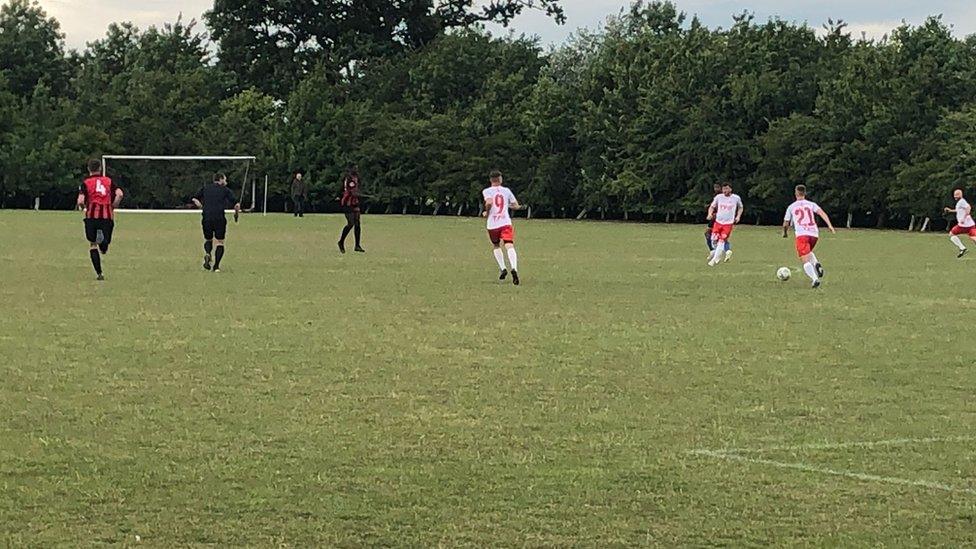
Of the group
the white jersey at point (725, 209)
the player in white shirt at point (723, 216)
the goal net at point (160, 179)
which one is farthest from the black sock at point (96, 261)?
the goal net at point (160, 179)

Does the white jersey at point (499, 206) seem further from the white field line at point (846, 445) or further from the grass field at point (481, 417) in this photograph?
the white field line at point (846, 445)

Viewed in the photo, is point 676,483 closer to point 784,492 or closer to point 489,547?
point 784,492

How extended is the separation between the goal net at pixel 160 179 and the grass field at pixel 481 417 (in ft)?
150

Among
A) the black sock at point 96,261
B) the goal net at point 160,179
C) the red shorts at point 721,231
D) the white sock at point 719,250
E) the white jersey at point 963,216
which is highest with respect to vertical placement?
the white jersey at point 963,216

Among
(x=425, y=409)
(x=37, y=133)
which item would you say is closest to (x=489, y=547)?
(x=425, y=409)

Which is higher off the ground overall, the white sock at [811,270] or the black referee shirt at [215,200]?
the black referee shirt at [215,200]

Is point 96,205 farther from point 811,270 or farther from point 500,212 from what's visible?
point 811,270

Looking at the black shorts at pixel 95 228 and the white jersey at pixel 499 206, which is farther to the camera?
the white jersey at pixel 499 206

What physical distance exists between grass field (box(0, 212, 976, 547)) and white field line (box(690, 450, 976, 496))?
0.08 ft

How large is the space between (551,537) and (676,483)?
4.57 ft

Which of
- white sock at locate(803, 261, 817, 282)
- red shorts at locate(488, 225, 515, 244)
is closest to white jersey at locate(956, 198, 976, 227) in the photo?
white sock at locate(803, 261, 817, 282)

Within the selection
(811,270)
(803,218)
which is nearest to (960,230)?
(803,218)

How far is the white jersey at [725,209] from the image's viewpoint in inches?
1283

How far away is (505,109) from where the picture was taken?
81.7 meters
